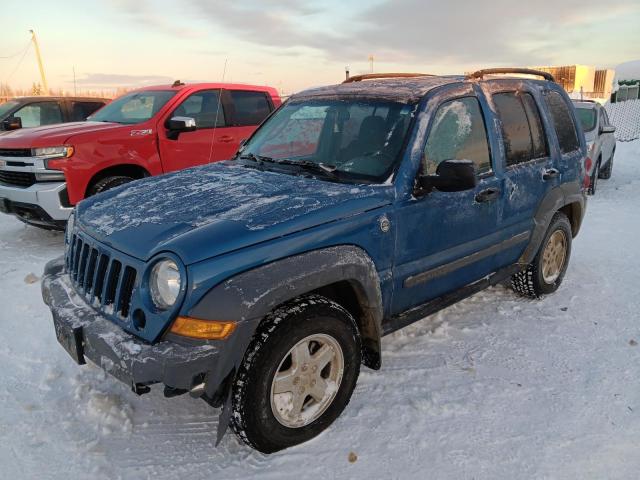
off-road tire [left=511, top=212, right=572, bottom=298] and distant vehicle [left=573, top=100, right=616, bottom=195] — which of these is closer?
off-road tire [left=511, top=212, right=572, bottom=298]

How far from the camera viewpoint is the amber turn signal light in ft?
7.25

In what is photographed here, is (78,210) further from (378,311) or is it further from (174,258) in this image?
(378,311)

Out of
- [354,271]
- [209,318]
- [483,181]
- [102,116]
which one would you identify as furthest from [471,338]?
[102,116]

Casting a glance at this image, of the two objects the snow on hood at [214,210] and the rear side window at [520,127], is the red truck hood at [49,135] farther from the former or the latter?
the rear side window at [520,127]

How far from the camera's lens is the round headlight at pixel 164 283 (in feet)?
7.43

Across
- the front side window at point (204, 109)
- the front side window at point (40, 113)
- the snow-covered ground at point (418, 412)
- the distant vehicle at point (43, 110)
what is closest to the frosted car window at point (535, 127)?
the snow-covered ground at point (418, 412)

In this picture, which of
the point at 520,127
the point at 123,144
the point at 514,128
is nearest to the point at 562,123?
the point at 520,127

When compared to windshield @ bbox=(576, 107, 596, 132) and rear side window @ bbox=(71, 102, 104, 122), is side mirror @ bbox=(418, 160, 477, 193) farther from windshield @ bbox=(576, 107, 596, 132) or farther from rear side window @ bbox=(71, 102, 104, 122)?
rear side window @ bbox=(71, 102, 104, 122)

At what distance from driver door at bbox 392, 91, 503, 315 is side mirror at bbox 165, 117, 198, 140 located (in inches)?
150

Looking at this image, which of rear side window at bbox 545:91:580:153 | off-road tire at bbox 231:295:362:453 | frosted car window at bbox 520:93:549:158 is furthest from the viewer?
rear side window at bbox 545:91:580:153

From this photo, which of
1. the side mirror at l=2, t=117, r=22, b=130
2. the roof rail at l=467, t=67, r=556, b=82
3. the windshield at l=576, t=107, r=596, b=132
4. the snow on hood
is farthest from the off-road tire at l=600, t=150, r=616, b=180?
the side mirror at l=2, t=117, r=22, b=130

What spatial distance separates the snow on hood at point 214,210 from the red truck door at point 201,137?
3.18m

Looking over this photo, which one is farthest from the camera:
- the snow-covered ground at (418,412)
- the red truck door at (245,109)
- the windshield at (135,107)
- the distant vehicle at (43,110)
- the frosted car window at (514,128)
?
the distant vehicle at (43,110)

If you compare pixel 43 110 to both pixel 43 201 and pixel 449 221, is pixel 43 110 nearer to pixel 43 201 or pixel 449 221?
pixel 43 201
